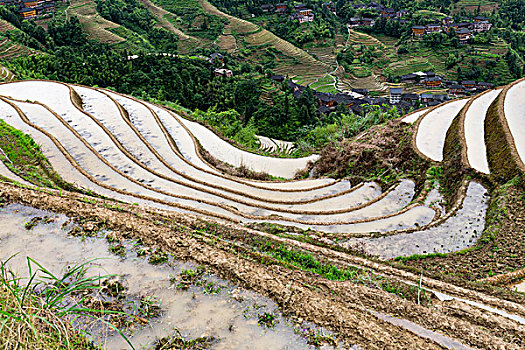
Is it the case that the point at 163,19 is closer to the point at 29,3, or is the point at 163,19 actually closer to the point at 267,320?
the point at 29,3

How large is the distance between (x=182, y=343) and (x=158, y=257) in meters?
2.03

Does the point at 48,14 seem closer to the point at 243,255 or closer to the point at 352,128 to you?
the point at 352,128

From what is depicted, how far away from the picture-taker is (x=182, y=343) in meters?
4.87

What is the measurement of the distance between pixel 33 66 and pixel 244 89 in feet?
63.6

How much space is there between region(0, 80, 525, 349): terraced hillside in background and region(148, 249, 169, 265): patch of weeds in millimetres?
243

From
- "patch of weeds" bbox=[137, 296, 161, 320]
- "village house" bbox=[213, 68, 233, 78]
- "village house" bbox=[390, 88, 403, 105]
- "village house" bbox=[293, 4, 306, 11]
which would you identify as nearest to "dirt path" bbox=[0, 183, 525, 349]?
"patch of weeds" bbox=[137, 296, 161, 320]

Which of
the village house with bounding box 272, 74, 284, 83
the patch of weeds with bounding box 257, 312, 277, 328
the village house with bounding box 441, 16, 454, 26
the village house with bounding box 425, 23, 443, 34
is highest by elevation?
the patch of weeds with bounding box 257, 312, 277, 328

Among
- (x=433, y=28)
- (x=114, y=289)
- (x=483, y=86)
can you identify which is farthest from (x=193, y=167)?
(x=433, y=28)

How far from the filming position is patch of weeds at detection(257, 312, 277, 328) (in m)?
5.28

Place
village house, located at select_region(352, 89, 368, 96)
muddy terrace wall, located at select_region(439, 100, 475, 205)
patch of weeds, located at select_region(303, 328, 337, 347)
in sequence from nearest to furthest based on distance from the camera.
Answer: patch of weeds, located at select_region(303, 328, 337, 347), muddy terrace wall, located at select_region(439, 100, 475, 205), village house, located at select_region(352, 89, 368, 96)

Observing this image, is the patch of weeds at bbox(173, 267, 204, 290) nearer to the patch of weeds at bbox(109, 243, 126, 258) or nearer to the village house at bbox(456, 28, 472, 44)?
the patch of weeds at bbox(109, 243, 126, 258)

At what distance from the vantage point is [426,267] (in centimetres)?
764

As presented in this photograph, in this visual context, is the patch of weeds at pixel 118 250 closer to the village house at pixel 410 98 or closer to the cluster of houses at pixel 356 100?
the cluster of houses at pixel 356 100

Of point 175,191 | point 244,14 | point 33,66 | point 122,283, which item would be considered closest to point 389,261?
point 122,283
